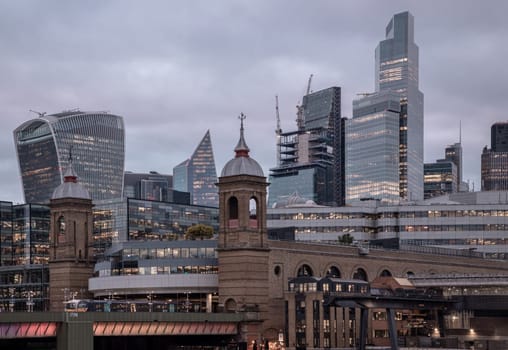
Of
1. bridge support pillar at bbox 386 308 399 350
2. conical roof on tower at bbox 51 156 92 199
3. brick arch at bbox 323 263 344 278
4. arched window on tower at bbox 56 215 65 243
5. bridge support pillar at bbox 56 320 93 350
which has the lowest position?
→ bridge support pillar at bbox 386 308 399 350

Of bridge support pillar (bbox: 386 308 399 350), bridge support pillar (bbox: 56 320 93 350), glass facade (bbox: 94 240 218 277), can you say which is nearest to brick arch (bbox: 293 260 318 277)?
glass facade (bbox: 94 240 218 277)

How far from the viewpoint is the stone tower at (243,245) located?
136875mm

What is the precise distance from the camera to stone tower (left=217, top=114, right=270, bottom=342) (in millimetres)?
136875

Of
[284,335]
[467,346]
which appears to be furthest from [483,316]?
[284,335]

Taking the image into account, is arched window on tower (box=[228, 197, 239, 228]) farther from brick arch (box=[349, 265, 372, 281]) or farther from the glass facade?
brick arch (box=[349, 265, 372, 281])

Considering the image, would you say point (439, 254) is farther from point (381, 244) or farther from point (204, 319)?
point (204, 319)

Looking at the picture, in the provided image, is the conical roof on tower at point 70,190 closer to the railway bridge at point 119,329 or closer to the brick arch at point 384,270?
the railway bridge at point 119,329

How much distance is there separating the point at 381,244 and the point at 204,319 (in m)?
69.7

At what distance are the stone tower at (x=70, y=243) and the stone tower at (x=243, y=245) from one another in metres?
34.7

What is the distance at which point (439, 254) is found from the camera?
607 feet

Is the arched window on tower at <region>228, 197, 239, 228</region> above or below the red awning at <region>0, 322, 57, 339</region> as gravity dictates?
above

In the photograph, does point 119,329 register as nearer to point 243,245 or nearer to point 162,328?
point 162,328

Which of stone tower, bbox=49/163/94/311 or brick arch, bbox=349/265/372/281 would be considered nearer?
brick arch, bbox=349/265/372/281

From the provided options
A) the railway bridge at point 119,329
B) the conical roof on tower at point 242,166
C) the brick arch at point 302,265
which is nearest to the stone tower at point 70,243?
the railway bridge at point 119,329
